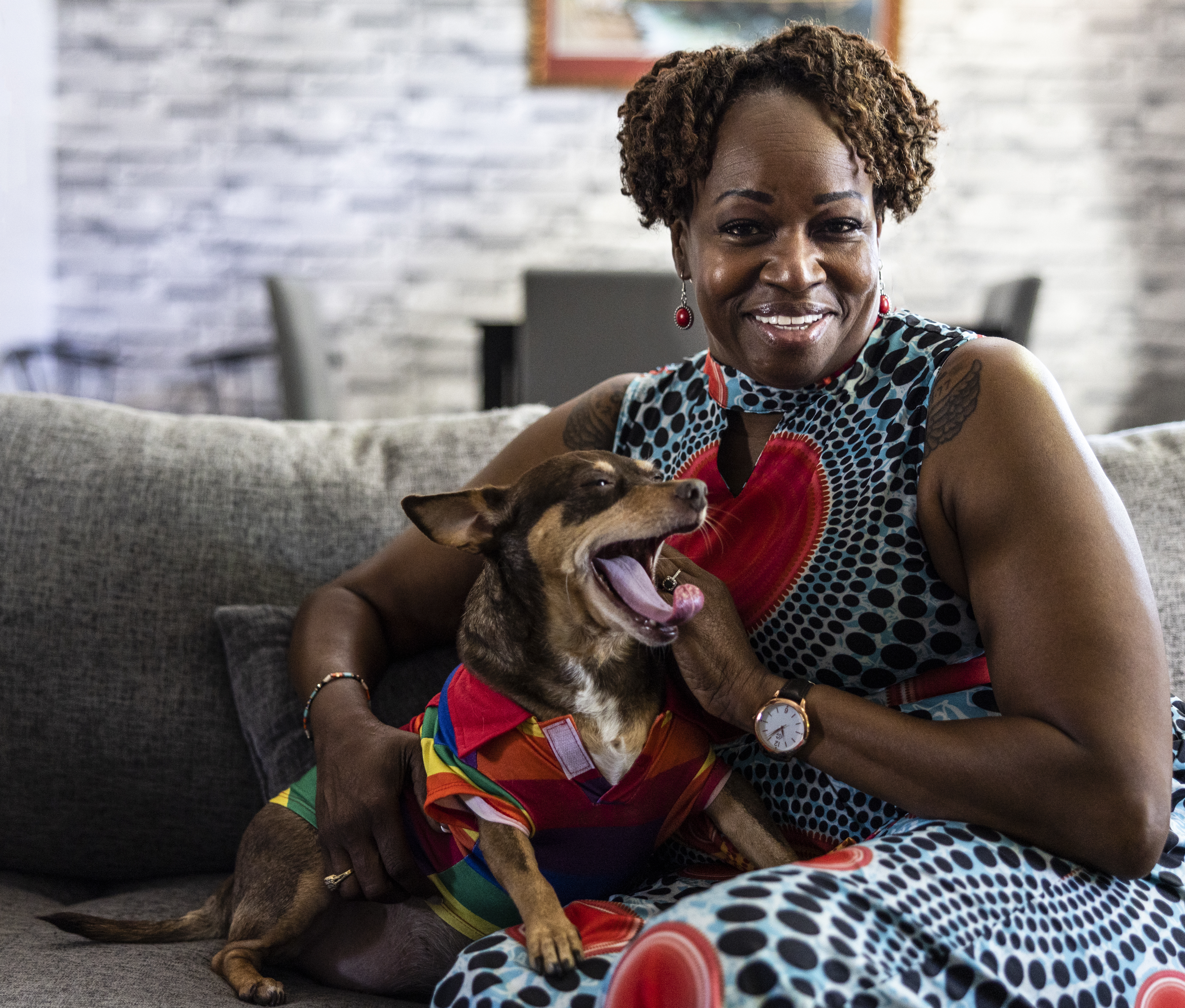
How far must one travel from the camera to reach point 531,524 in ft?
4.34

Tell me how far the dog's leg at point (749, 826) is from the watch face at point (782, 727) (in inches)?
5.3

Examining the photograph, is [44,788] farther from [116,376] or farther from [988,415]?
[116,376]

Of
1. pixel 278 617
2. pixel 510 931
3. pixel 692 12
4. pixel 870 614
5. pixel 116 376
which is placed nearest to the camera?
pixel 510 931

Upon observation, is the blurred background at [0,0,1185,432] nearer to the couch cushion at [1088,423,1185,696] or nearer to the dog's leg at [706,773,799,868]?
the couch cushion at [1088,423,1185,696]

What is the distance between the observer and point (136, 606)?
1.67 m

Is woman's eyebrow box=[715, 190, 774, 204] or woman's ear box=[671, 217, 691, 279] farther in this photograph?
woman's ear box=[671, 217, 691, 279]

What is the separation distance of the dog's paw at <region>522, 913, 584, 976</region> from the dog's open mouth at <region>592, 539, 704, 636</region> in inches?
13.0

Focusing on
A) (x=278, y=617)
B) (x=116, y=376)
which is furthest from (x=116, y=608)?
(x=116, y=376)

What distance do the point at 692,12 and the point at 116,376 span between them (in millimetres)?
3306

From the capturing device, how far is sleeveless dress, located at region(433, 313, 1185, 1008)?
2.92ft

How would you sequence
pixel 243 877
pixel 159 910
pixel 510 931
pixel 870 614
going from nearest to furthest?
pixel 510 931 < pixel 870 614 < pixel 243 877 < pixel 159 910

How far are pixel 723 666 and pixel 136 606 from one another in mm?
988

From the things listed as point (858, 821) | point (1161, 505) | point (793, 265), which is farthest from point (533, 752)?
point (1161, 505)

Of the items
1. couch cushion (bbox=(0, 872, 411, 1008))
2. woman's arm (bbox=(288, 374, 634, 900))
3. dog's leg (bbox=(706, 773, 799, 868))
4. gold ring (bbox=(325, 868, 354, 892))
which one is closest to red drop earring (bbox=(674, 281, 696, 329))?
woman's arm (bbox=(288, 374, 634, 900))
